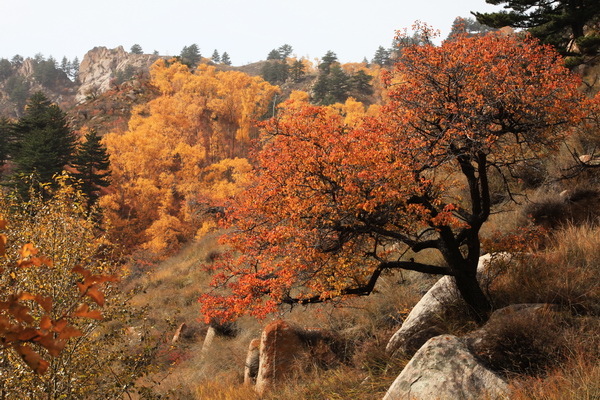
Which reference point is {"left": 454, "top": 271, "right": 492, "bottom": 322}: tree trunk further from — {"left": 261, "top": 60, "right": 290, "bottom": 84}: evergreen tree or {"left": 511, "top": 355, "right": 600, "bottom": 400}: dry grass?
{"left": 261, "top": 60, "right": 290, "bottom": 84}: evergreen tree

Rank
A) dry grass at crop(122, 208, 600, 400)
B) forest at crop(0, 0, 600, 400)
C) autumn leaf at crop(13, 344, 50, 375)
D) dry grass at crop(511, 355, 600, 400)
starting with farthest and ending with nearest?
1. forest at crop(0, 0, 600, 400)
2. dry grass at crop(122, 208, 600, 400)
3. dry grass at crop(511, 355, 600, 400)
4. autumn leaf at crop(13, 344, 50, 375)

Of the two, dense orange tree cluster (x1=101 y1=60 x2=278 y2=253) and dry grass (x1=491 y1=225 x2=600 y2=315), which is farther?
dense orange tree cluster (x1=101 y1=60 x2=278 y2=253)

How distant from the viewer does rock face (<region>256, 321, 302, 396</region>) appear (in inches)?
325

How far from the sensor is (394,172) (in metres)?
5.98

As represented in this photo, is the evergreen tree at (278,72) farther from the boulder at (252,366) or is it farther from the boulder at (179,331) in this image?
the boulder at (252,366)

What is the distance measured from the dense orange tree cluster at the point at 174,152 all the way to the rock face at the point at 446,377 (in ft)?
76.2

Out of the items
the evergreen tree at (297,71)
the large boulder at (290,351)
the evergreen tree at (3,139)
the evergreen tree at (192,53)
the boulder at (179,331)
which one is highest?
the evergreen tree at (192,53)

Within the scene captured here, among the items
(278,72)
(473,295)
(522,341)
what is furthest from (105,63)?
(522,341)

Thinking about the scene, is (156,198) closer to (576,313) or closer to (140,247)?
(140,247)

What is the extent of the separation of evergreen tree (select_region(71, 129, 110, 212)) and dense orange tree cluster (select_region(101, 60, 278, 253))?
1.36 m

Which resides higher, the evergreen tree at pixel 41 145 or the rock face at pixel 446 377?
the evergreen tree at pixel 41 145

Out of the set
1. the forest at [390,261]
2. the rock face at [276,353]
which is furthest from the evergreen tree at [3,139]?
the rock face at [276,353]

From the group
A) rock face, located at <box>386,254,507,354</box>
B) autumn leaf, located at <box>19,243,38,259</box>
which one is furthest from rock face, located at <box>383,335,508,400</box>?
autumn leaf, located at <box>19,243,38,259</box>

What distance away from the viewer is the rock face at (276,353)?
8258 millimetres
